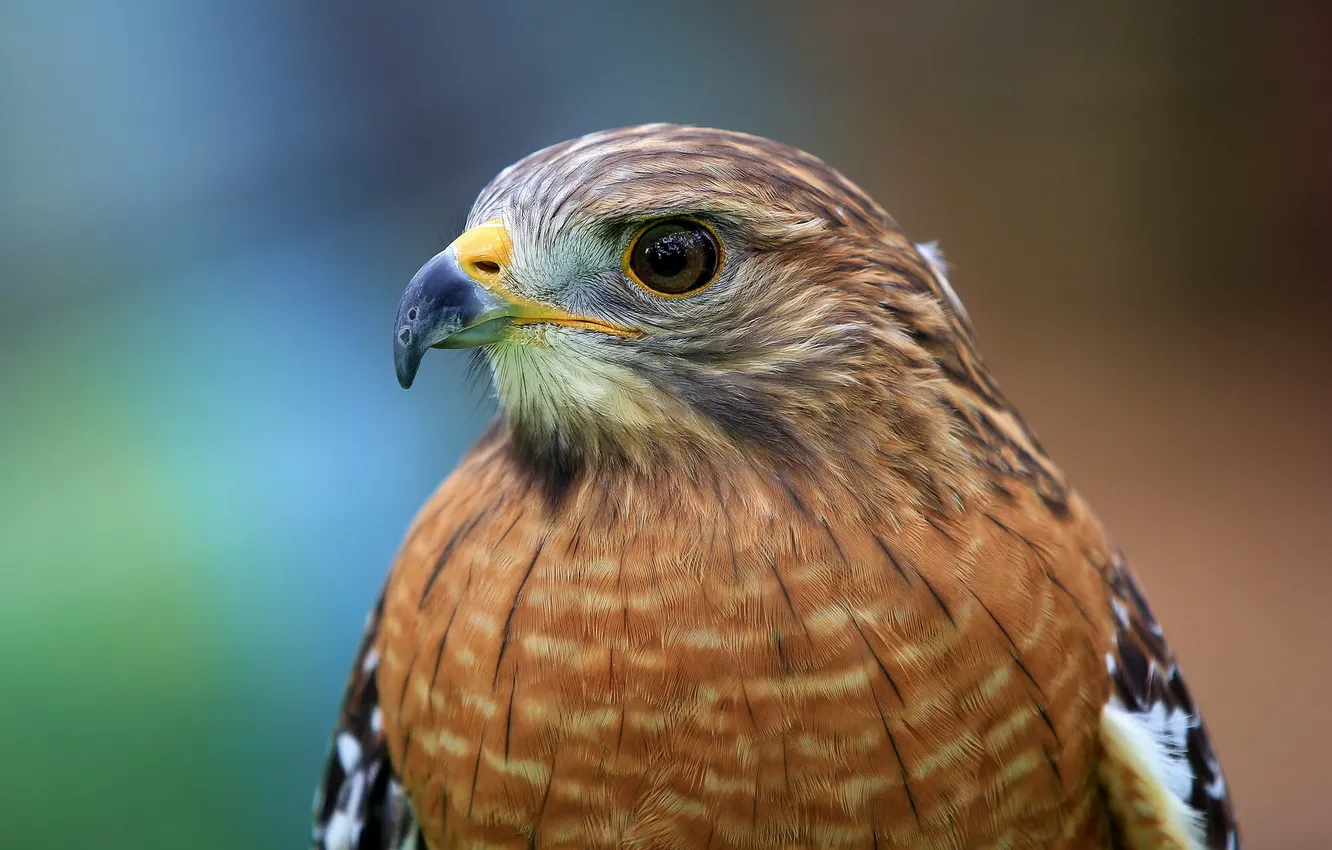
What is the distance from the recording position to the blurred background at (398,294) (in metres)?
3.84

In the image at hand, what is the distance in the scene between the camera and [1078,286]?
19.8 ft

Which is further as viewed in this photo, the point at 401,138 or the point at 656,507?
the point at 401,138

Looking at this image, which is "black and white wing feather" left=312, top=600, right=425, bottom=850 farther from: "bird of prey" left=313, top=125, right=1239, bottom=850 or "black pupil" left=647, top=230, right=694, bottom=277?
"black pupil" left=647, top=230, right=694, bottom=277

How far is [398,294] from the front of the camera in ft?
15.6

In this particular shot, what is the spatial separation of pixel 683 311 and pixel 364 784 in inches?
38.5

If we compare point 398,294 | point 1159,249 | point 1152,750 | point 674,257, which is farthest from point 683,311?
point 1159,249

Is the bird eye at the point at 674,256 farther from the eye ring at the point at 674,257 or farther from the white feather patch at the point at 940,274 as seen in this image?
the white feather patch at the point at 940,274

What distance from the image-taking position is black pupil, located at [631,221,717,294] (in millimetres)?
1637

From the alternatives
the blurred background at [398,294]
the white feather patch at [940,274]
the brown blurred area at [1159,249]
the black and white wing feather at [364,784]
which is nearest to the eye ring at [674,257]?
the white feather patch at [940,274]

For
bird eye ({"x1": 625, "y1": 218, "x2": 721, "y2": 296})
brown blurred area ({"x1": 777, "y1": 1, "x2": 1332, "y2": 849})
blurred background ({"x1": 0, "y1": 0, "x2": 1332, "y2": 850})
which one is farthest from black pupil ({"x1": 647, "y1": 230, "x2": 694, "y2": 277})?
brown blurred area ({"x1": 777, "y1": 1, "x2": 1332, "y2": 849})

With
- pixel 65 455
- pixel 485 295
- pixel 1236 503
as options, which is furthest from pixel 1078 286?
pixel 485 295

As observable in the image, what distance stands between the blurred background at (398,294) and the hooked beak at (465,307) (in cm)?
51

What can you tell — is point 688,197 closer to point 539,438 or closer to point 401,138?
point 539,438

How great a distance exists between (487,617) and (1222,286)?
5467 millimetres
